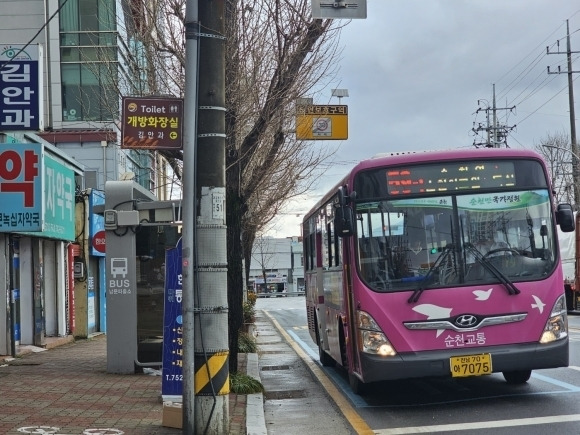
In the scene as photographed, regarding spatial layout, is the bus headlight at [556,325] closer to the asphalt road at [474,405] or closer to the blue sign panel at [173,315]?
the asphalt road at [474,405]

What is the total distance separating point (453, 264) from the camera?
33.8ft

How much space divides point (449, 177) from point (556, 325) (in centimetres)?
226

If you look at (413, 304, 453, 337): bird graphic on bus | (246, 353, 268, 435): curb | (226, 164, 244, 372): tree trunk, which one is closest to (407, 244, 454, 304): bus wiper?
(413, 304, 453, 337): bird graphic on bus

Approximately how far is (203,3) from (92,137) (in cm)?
2899

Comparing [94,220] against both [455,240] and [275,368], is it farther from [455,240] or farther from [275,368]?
[455,240]

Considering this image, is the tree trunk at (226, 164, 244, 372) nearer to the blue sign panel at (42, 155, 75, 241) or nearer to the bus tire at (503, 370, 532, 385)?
the bus tire at (503, 370, 532, 385)

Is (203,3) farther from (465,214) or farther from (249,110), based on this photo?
(249,110)

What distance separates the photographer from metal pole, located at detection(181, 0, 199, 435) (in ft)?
25.6

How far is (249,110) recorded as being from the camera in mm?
15266

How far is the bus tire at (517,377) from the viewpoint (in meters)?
11.9

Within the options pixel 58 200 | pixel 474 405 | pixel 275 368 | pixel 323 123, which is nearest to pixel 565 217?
pixel 474 405

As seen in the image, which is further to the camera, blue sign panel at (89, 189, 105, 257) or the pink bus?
blue sign panel at (89, 189, 105, 257)

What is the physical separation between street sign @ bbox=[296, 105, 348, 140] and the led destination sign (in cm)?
685

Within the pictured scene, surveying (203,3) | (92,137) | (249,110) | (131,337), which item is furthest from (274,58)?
(92,137)
